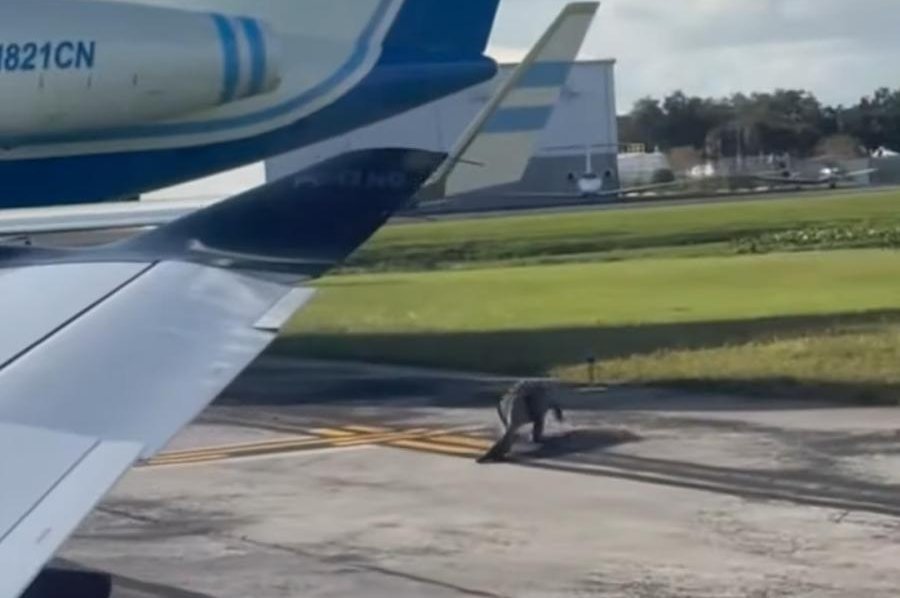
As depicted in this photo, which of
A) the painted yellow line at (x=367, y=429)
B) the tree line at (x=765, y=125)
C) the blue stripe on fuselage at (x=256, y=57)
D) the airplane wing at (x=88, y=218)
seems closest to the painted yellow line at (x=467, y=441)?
the painted yellow line at (x=367, y=429)

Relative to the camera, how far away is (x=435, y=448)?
46.5 ft

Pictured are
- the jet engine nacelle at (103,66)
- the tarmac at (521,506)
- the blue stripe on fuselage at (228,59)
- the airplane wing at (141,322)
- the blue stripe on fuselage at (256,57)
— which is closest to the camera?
the airplane wing at (141,322)

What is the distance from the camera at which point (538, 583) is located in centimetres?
936

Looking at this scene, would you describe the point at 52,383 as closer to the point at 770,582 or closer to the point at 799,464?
the point at 770,582

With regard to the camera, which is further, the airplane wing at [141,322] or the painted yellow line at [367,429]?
the painted yellow line at [367,429]

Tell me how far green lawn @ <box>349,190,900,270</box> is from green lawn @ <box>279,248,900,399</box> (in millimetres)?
3583

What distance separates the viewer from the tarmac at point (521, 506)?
9523 mm

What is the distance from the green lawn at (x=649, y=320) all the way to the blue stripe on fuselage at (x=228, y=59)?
247 centimetres

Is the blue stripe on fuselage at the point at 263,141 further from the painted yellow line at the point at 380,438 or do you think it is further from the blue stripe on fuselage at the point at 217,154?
the painted yellow line at the point at 380,438

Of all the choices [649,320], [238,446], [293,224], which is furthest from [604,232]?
[293,224]

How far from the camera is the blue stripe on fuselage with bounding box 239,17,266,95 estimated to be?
2400cm

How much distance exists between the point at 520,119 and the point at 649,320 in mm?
4513

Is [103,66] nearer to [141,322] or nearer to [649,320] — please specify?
[649,320]

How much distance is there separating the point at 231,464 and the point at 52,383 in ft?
34.5
